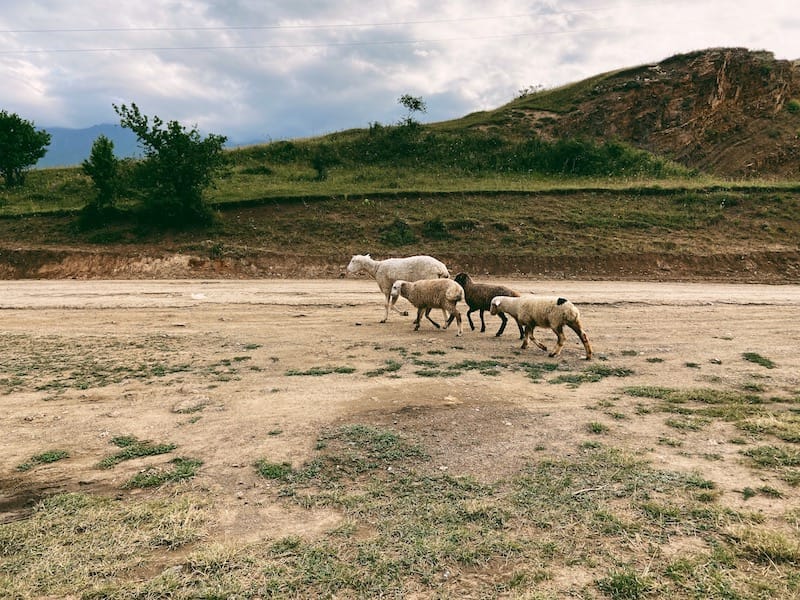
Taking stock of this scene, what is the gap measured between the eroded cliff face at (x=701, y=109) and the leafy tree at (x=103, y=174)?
3616 centimetres

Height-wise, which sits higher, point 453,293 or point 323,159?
point 323,159

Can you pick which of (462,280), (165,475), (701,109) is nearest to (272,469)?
(165,475)

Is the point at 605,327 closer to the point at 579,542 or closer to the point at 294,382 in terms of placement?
the point at 294,382

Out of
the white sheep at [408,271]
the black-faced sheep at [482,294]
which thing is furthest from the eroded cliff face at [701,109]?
the black-faced sheep at [482,294]

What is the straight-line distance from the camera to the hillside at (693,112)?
46781 mm

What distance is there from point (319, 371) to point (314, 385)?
0.85 m

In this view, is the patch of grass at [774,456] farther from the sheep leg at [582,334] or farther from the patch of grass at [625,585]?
the sheep leg at [582,334]

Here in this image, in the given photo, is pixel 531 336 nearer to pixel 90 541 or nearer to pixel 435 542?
pixel 435 542

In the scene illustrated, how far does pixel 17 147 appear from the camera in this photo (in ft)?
134

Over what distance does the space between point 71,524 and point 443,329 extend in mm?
9882

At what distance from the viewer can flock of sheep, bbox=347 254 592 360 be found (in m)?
11.2

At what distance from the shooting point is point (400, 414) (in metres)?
8.10

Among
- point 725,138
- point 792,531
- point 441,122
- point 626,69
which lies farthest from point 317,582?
point 626,69

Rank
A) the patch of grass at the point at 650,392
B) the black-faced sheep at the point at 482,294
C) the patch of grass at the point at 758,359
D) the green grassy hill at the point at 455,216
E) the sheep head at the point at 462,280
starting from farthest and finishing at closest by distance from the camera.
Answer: the green grassy hill at the point at 455,216 → the sheep head at the point at 462,280 → the black-faced sheep at the point at 482,294 → the patch of grass at the point at 758,359 → the patch of grass at the point at 650,392
